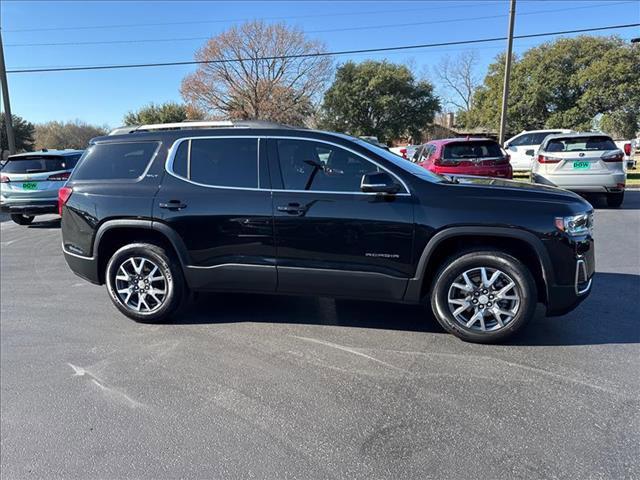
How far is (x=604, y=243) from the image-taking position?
747 cm

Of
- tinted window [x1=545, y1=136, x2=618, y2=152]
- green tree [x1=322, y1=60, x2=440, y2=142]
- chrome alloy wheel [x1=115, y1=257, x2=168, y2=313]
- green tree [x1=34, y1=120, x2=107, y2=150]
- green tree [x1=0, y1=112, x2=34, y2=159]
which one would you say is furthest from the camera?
green tree [x1=34, y1=120, x2=107, y2=150]

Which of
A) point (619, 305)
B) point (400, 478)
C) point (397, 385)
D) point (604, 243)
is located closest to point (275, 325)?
point (397, 385)

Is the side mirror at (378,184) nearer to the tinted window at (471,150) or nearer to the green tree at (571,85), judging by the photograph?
the tinted window at (471,150)

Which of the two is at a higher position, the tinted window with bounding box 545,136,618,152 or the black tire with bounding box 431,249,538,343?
the tinted window with bounding box 545,136,618,152

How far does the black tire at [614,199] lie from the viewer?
10.8 metres

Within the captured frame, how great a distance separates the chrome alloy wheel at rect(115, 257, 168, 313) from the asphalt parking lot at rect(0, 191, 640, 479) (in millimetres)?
233

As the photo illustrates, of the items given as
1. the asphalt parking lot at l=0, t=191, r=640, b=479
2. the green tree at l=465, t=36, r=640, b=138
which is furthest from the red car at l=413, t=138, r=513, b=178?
the green tree at l=465, t=36, r=640, b=138

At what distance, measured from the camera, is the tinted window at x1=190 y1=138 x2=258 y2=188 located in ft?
13.7

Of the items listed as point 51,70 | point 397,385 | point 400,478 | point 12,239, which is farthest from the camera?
point 51,70

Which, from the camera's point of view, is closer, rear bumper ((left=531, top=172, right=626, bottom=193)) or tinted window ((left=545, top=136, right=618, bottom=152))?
rear bumper ((left=531, top=172, right=626, bottom=193))

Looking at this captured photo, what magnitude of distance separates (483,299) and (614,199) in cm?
918

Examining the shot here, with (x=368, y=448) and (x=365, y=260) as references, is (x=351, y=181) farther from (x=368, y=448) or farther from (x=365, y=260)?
(x=368, y=448)

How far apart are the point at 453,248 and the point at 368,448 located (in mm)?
1902

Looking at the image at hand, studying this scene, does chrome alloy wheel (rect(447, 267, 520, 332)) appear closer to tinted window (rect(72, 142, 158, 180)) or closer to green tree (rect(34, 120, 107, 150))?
tinted window (rect(72, 142, 158, 180))
